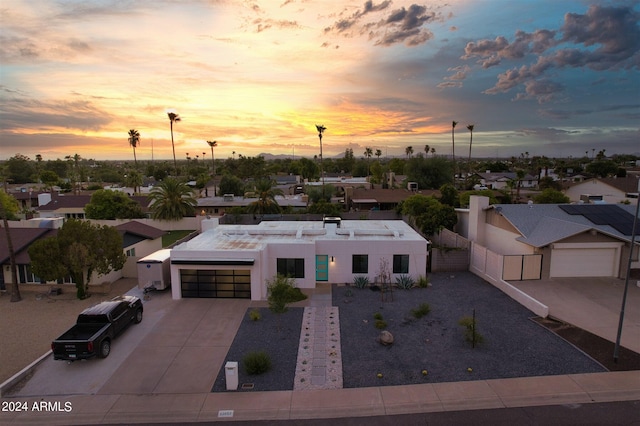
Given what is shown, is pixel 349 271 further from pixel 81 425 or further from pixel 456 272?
pixel 81 425

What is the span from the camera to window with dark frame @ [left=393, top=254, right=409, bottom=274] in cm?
2395

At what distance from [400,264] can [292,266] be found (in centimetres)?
689

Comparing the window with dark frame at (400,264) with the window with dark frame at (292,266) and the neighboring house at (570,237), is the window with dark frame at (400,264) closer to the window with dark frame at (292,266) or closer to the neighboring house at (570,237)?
the window with dark frame at (292,266)

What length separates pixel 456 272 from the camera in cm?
2650

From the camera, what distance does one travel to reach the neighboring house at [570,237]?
23047 mm

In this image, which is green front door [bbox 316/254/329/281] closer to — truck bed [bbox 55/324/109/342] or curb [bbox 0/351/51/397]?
truck bed [bbox 55/324/109/342]

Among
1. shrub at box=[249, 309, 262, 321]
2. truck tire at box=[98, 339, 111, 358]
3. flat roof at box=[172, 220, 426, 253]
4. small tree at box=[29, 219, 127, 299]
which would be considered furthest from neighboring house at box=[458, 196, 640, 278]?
small tree at box=[29, 219, 127, 299]

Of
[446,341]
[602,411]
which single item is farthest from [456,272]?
[602,411]

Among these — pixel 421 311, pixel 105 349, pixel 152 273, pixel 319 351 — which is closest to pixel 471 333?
pixel 421 311

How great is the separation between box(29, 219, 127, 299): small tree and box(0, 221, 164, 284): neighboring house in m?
2.51

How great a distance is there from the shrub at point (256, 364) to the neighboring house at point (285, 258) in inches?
300

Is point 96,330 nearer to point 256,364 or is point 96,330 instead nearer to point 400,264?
point 256,364

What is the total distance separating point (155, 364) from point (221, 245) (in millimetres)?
9715

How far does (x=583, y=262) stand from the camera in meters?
23.5
